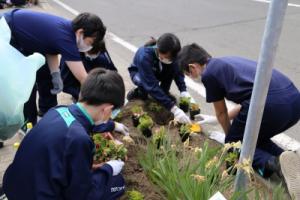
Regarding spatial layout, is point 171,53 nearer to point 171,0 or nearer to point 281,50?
point 281,50

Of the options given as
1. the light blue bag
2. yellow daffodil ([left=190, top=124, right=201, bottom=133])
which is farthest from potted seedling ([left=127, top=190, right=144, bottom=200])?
yellow daffodil ([left=190, top=124, right=201, bottom=133])

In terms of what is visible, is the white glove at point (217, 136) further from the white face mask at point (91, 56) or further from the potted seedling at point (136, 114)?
the white face mask at point (91, 56)

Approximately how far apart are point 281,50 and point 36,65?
438 cm

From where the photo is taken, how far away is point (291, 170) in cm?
253

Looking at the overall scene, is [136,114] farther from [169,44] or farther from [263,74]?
[263,74]

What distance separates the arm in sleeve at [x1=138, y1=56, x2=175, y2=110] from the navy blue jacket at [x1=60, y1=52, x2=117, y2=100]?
0.31 meters

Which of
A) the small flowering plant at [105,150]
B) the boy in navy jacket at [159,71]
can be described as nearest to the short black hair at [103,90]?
the small flowering plant at [105,150]

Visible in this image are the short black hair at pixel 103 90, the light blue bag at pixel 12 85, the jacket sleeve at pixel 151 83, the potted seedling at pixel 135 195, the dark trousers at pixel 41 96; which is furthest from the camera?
the jacket sleeve at pixel 151 83

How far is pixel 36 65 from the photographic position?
237cm

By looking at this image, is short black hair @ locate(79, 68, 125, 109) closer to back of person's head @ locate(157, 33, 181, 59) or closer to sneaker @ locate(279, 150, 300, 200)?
sneaker @ locate(279, 150, 300, 200)

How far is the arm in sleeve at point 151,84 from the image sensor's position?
11.8 ft

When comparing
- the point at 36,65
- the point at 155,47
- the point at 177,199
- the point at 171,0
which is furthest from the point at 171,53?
the point at 171,0

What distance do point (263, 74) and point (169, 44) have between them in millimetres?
1596

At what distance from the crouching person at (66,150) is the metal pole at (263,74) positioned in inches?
25.4
